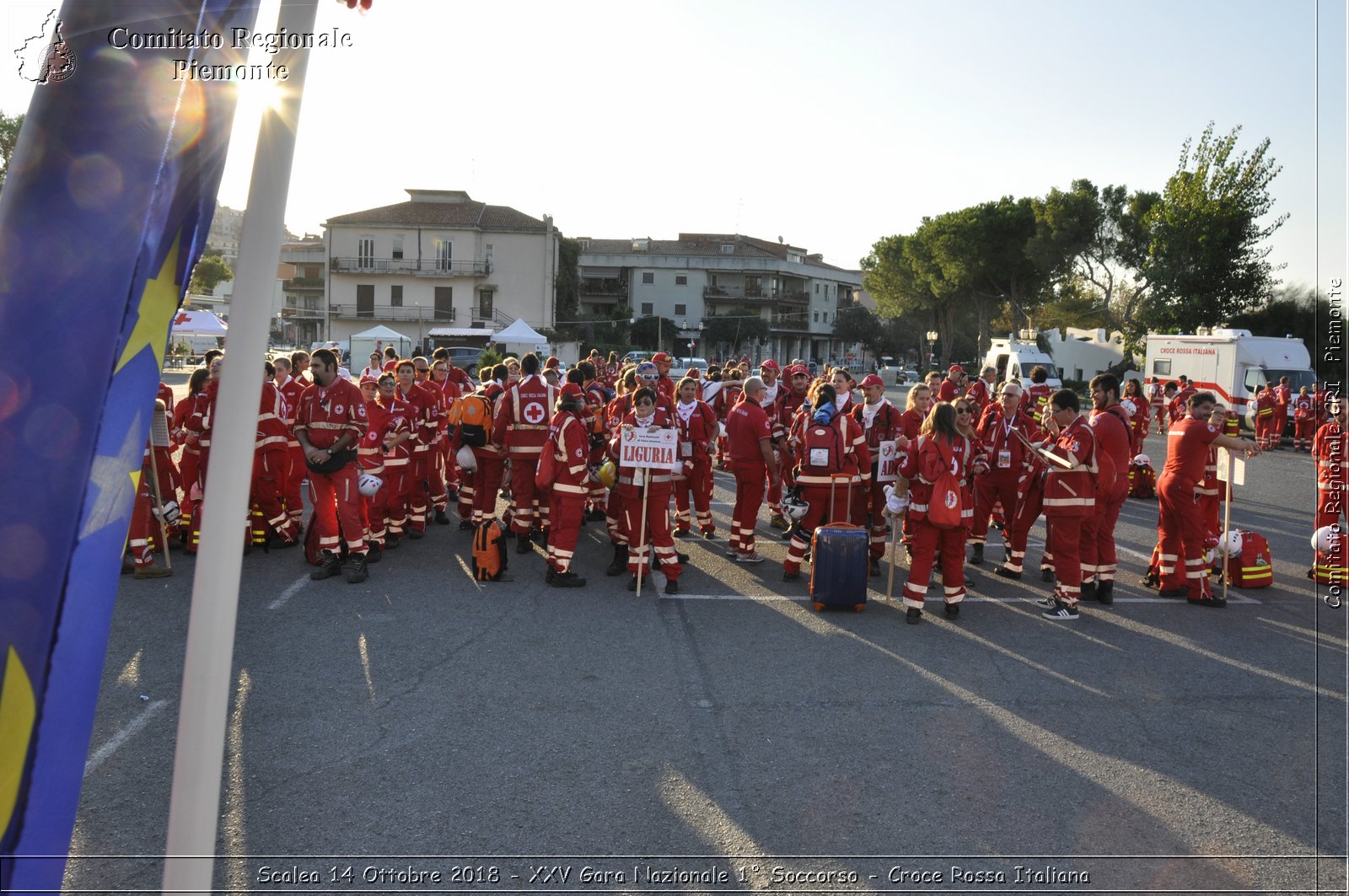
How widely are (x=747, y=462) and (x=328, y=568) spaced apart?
14.7 feet

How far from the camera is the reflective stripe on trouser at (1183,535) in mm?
9086

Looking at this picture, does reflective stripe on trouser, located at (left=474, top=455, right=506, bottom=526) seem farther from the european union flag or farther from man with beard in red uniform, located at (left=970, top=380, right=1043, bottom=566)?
the european union flag

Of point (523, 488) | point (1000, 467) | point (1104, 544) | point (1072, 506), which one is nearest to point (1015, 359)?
point (1000, 467)

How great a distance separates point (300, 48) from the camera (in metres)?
2.34

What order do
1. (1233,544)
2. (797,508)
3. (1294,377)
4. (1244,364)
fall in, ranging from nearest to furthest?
(797,508)
(1233,544)
(1244,364)
(1294,377)

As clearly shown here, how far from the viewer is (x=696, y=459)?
11.1 metres

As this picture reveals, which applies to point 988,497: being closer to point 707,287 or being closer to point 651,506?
point 651,506

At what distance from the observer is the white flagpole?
2137 mm

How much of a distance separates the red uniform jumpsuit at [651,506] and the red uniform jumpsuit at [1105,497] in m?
3.94

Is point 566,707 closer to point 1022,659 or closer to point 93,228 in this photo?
point 1022,659

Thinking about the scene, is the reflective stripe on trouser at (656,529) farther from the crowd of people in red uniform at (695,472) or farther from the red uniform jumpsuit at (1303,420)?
the red uniform jumpsuit at (1303,420)

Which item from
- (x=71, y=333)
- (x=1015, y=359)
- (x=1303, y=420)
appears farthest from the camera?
(x=1015, y=359)

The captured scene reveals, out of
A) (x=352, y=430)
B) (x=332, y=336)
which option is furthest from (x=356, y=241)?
(x=352, y=430)

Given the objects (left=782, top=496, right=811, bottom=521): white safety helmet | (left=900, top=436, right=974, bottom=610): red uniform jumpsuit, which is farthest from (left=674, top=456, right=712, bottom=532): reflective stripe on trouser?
(left=900, top=436, right=974, bottom=610): red uniform jumpsuit
